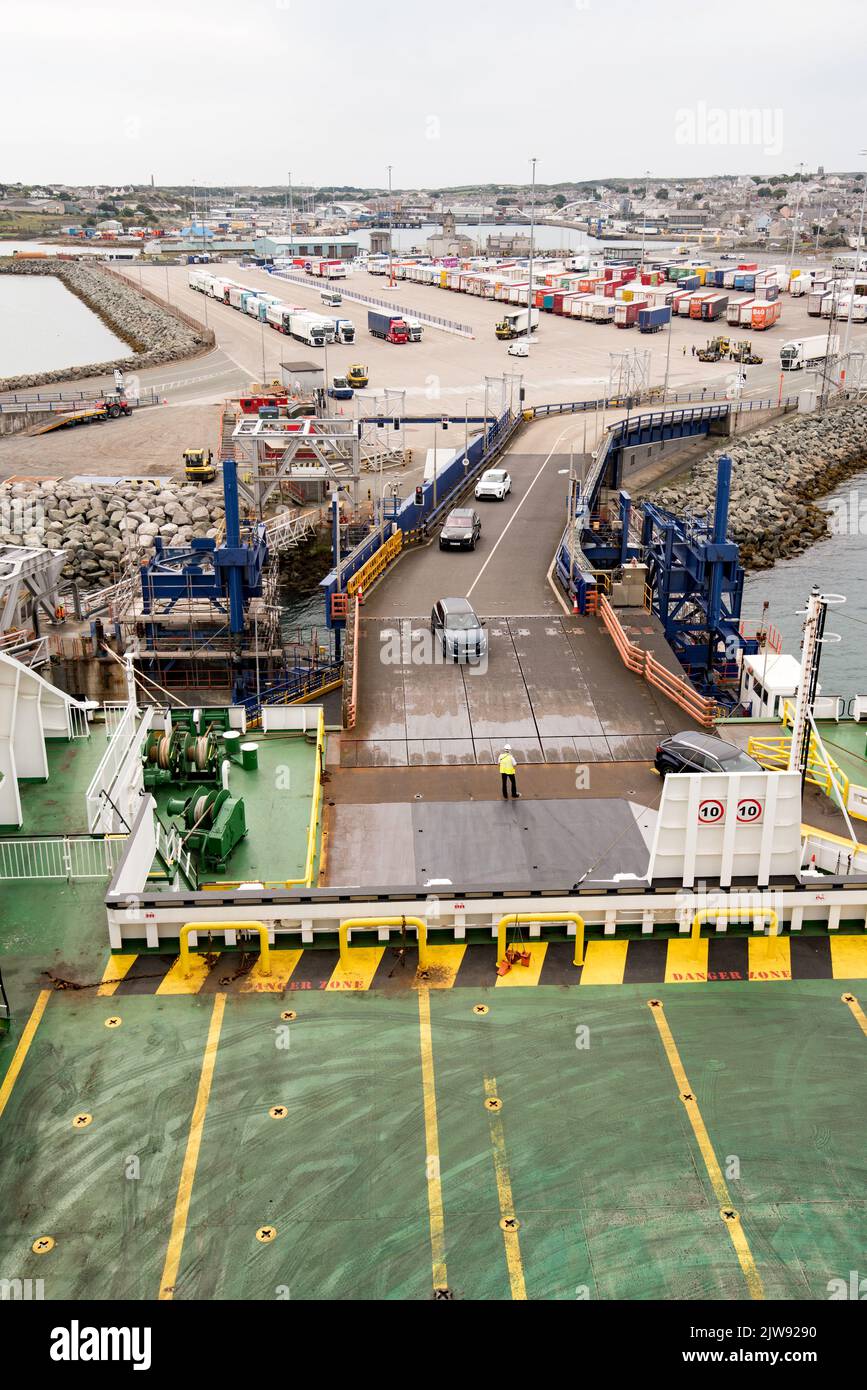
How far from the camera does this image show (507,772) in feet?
69.3

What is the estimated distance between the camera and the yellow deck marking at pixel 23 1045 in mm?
11328

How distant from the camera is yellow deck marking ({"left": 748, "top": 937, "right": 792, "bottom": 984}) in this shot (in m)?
13.0

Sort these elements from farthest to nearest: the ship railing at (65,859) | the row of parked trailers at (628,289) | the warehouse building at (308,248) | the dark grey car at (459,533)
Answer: the warehouse building at (308,248) → the row of parked trailers at (628,289) → the dark grey car at (459,533) → the ship railing at (65,859)

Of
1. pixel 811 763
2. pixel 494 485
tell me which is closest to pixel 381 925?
pixel 811 763

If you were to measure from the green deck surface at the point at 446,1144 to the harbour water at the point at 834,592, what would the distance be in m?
29.3

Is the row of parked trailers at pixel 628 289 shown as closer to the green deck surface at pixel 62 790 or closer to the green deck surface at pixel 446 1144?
the green deck surface at pixel 62 790

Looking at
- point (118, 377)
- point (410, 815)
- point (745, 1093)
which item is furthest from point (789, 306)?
point (745, 1093)

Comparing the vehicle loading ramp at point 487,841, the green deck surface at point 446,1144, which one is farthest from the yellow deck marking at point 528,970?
the vehicle loading ramp at point 487,841

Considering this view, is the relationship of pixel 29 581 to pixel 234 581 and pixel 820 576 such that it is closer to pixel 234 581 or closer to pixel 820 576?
pixel 234 581

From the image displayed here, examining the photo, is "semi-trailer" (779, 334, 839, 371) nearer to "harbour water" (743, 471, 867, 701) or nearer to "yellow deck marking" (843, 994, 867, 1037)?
"harbour water" (743, 471, 867, 701)

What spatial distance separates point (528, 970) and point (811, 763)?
7.33 m

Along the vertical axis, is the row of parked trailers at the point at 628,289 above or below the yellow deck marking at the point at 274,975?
above

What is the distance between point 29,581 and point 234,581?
22.2 feet

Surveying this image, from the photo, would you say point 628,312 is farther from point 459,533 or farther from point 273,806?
point 273,806
